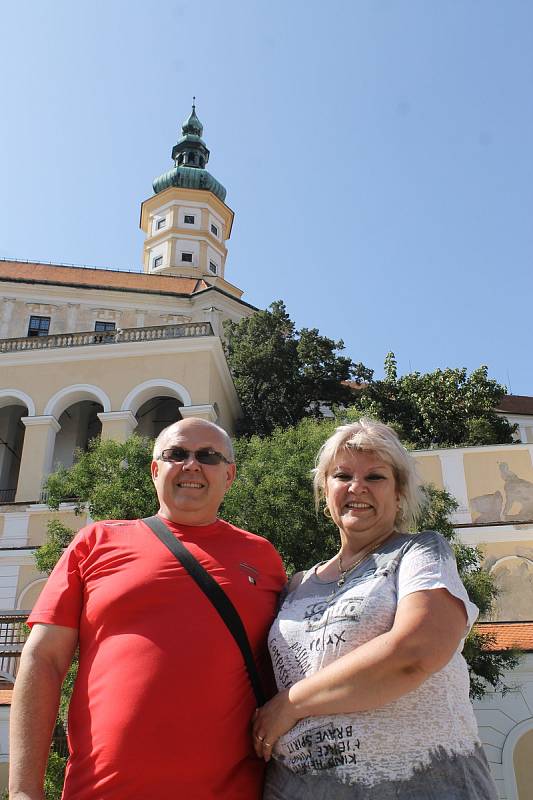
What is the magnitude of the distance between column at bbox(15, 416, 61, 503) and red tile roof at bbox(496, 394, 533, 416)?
2704 centimetres

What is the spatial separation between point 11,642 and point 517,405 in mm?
35923

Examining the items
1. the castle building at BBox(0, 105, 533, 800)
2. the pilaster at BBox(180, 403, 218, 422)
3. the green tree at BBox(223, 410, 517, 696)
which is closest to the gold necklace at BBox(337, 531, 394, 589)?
the green tree at BBox(223, 410, 517, 696)

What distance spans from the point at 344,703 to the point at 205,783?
515 millimetres

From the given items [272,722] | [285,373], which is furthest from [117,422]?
[272,722]

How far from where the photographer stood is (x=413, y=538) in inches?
96.5

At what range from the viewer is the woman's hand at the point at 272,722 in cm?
227

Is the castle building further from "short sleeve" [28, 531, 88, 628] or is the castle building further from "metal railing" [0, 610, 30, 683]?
"short sleeve" [28, 531, 88, 628]

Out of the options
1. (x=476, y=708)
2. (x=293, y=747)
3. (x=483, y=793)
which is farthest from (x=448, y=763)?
(x=476, y=708)

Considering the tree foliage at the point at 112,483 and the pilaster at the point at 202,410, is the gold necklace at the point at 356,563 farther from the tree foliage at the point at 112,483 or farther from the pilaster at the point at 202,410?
the pilaster at the point at 202,410

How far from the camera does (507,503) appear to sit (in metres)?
19.3

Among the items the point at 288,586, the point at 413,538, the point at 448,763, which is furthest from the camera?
the point at 288,586

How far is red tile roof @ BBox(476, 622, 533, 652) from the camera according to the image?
11867 mm

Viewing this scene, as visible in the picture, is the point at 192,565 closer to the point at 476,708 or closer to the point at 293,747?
the point at 293,747

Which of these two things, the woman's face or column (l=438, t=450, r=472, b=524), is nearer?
the woman's face
